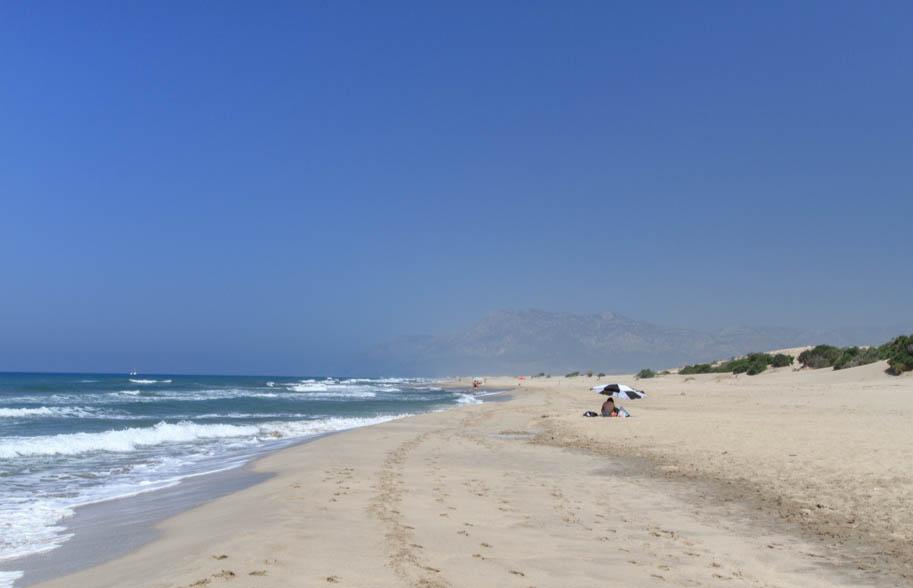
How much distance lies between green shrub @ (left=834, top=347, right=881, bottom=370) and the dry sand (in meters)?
31.5

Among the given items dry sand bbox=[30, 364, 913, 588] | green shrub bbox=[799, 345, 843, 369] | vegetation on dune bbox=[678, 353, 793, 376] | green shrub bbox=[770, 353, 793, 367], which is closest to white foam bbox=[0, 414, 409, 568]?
dry sand bbox=[30, 364, 913, 588]

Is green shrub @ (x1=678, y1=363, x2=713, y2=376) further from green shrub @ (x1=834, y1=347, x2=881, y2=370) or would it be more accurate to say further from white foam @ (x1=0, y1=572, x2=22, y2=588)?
white foam @ (x1=0, y1=572, x2=22, y2=588)

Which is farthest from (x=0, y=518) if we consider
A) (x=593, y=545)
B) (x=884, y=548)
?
(x=884, y=548)

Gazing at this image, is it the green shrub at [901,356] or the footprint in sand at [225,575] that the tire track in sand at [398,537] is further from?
the green shrub at [901,356]

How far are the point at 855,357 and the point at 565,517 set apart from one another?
46525 mm

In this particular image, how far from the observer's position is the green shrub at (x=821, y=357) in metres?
52.6

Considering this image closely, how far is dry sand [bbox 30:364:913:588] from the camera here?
263 inches

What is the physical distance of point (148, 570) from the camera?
679 centimetres

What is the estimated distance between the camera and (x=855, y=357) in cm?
4803

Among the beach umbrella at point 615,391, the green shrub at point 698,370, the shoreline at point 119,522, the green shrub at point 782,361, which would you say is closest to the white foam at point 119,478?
the shoreline at point 119,522

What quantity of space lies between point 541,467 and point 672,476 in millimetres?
2723

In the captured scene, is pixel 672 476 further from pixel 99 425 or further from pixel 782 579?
pixel 99 425

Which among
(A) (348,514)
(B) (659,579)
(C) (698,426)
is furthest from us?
(C) (698,426)

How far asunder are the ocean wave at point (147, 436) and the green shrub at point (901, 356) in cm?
3008
